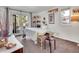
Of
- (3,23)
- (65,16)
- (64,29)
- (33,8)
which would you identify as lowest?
(64,29)

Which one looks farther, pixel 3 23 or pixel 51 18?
pixel 51 18

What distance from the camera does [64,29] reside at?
1957 millimetres

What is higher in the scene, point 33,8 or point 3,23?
point 33,8

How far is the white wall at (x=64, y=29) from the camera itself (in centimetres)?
189

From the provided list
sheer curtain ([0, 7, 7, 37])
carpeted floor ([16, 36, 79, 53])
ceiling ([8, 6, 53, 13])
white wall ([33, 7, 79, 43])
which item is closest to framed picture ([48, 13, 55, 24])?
white wall ([33, 7, 79, 43])

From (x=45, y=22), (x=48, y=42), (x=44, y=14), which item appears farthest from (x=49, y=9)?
(x=48, y=42)

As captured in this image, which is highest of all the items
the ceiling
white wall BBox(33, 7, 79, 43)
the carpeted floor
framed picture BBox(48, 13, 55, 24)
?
the ceiling

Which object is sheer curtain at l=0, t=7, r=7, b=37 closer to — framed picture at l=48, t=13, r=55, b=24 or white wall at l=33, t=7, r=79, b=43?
white wall at l=33, t=7, r=79, b=43

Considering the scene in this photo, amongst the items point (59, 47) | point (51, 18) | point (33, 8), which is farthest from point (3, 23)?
point (59, 47)

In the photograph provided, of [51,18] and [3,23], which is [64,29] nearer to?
[51,18]

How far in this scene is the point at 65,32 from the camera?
1954 millimetres

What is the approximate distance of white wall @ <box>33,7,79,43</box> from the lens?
74.5 inches
